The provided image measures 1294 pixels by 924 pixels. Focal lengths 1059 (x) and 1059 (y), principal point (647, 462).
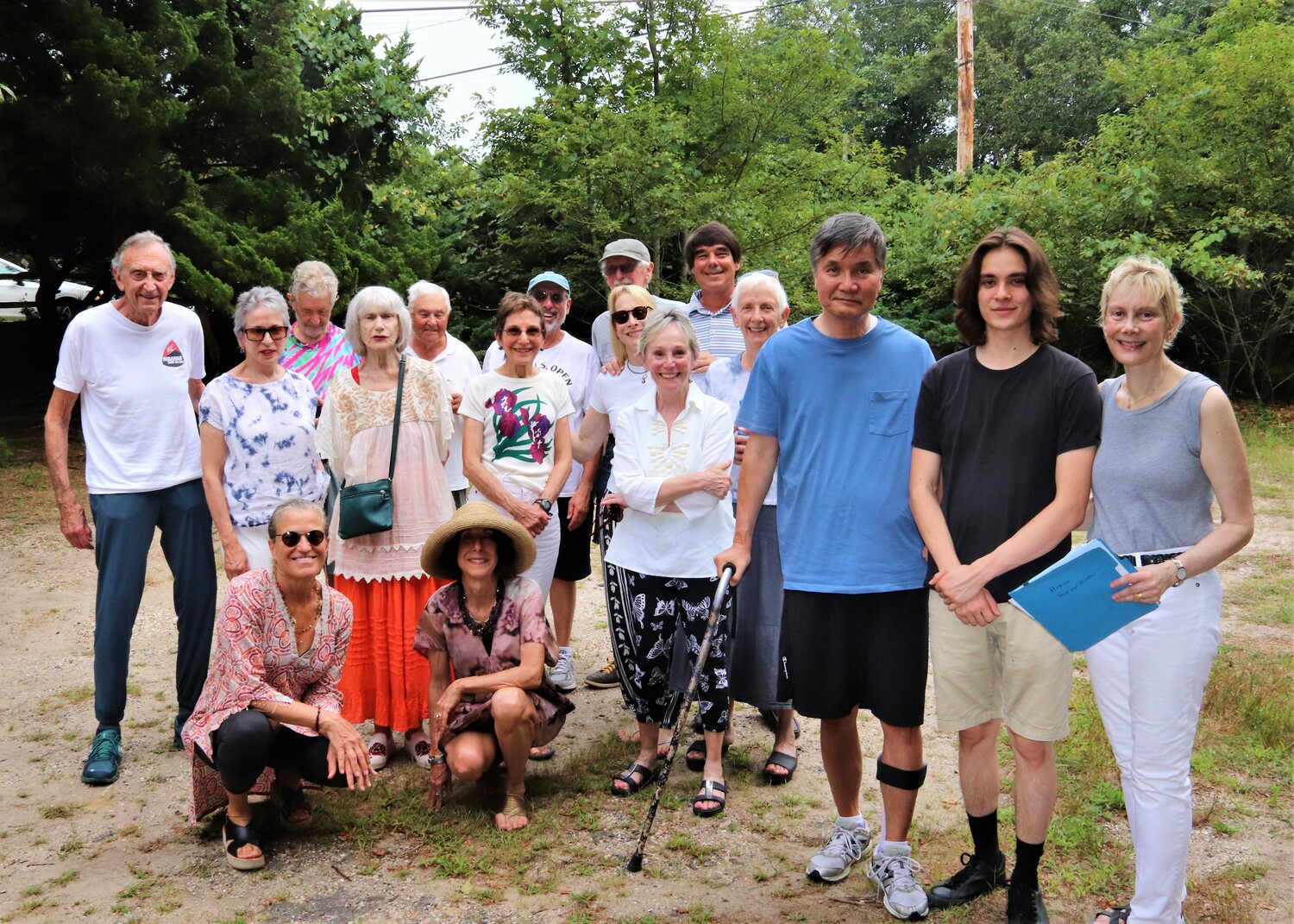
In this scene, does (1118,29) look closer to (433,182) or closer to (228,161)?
(433,182)

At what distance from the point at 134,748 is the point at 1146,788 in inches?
162

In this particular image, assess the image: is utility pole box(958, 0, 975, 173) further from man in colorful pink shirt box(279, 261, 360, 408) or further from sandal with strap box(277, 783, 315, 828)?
sandal with strap box(277, 783, 315, 828)

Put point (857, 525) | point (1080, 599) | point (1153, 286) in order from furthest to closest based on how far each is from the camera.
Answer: point (857, 525) < point (1153, 286) < point (1080, 599)

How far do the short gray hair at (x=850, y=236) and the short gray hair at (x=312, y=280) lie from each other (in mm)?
2462

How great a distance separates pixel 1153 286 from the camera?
288 cm

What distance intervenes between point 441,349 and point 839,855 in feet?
9.59

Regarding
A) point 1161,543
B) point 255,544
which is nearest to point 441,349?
point 255,544

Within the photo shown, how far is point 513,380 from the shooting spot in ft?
15.1

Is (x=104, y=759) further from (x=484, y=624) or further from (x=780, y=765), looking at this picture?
(x=780, y=765)

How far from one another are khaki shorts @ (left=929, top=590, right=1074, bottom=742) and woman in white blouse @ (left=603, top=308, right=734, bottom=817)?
1.16 metres

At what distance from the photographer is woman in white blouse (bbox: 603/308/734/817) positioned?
4125 millimetres

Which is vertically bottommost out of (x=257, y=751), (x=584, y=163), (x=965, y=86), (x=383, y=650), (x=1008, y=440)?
(x=257, y=751)

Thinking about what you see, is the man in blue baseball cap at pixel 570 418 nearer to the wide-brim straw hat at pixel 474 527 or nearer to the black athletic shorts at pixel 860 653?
the wide-brim straw hat at pixel 474 527

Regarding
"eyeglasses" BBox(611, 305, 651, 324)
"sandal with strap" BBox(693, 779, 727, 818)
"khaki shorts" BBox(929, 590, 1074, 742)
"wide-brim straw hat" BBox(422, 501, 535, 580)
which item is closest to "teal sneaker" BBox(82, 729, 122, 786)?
"wide-brim straw hat" BBox(422, 501, 535, 580)
